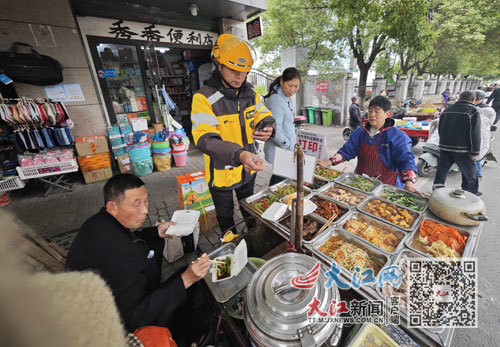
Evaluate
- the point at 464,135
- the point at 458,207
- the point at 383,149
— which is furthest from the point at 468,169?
the point at 458,207

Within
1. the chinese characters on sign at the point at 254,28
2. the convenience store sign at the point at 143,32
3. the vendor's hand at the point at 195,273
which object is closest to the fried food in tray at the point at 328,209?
the vendor's hand at the point at 195,273

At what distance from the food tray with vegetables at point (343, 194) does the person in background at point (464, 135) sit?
7.03ft

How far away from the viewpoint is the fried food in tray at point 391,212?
2.18 meters

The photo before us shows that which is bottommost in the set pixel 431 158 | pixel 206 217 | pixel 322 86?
pixel 431 158

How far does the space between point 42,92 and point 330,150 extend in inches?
337

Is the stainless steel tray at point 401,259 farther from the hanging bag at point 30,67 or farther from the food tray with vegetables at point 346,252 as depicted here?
the hanging bag at point 30,67

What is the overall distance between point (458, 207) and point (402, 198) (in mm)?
570

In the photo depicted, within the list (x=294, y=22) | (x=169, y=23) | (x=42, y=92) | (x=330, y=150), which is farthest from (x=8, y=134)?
(x=294, y=22)

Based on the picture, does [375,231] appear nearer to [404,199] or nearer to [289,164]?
[404,199]

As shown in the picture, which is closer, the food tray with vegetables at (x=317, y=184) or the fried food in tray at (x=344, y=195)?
the fried food in tray at (x=344, y=195)

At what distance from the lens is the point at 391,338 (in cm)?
126

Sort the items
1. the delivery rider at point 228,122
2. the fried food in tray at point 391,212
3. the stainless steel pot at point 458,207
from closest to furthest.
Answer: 1. the stainless steel pot at point 458,207
2. the delivery rider at point 228,122
3. the fried food in tray at point 391,212

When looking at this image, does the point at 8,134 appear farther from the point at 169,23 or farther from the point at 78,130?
the point at 169,23

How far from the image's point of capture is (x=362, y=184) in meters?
2.89
